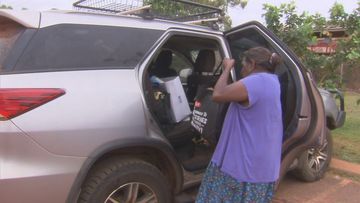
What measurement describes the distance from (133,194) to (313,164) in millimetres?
2693

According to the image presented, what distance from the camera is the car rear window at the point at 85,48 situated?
3094 millimetres

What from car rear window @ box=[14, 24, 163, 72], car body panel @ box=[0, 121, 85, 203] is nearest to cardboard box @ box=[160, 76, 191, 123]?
car rear window @ box=[14, 24, 163, 72]

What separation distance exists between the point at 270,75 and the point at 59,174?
154 cm

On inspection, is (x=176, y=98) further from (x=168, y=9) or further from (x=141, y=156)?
(x=168, y=9)

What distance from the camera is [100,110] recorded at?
126 inches

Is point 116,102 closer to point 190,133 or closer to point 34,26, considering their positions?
point 34,26

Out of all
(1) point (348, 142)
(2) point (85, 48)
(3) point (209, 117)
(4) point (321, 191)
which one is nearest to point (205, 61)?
(3) point (209, 117)

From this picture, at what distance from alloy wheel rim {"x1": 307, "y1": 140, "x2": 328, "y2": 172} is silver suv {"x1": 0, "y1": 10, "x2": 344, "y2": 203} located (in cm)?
131

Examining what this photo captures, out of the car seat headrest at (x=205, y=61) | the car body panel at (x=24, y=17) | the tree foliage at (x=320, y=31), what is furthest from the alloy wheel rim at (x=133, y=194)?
the tree foliage at (x=320, y=31)

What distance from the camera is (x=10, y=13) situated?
10.5 ft

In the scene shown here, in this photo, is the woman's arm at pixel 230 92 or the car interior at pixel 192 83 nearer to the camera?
the woman's arm at pixel 230 92

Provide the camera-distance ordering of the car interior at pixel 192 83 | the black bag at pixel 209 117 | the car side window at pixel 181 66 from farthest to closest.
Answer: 1. the car side window at pixel 181 66
2. the car interior at pixel 192 83
3. the black bag at pixel 209 117

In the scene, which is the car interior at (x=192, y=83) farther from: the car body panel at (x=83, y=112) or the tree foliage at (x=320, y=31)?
the tree foliage at (x=320, y=31)

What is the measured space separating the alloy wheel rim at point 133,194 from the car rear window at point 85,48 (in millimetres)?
881
